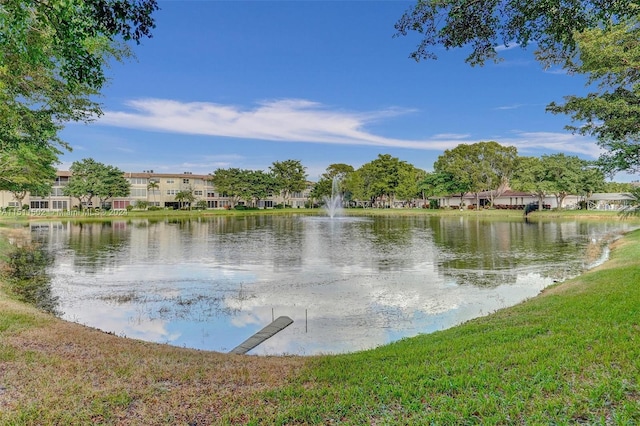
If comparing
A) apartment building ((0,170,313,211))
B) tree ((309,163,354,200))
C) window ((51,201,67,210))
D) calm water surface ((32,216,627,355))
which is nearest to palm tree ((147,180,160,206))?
apartment building ((0,170,313,211))

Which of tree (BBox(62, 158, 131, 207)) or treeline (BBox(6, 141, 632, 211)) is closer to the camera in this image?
treeline (BBox(6, 141, 632, 211))

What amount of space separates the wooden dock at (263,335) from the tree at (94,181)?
66920mm

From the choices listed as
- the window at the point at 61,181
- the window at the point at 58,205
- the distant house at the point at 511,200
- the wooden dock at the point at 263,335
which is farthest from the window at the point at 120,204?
the wooden dock at the point at 263,335

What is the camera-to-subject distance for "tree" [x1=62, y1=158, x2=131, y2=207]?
65.8 metres

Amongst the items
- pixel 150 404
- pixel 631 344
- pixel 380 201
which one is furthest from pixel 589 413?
pixel 380 201

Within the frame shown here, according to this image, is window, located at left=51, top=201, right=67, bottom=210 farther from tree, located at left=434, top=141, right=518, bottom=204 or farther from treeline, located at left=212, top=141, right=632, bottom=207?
tree, located at left=434, top=141, right=518, bottom=204

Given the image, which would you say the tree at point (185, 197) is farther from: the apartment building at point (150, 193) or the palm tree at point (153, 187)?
the palm tree at point (153, 187)

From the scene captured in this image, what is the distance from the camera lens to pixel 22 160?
69.6 ft

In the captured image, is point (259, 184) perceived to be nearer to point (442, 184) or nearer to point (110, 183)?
point (110, 183)

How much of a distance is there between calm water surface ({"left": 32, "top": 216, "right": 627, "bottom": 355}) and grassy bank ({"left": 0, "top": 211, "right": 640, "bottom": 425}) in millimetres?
2206

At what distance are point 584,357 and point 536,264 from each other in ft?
45.7

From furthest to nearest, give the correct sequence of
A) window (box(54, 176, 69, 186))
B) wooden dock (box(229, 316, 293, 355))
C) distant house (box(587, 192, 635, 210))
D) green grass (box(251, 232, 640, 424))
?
1. window (box(54, 176, 69, 186))
2. distant house (box(587, 192, 635, 210))
3. wooden dock (box(229, 316, 293, 355))
4. green grass (box(251, 232, 640, 424))

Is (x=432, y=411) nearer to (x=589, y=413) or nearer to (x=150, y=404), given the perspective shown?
(x=589, y=413)

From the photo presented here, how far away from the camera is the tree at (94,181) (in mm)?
65812
